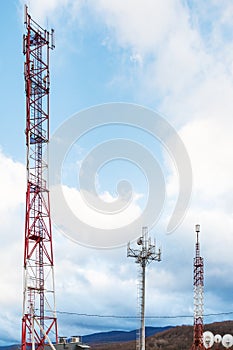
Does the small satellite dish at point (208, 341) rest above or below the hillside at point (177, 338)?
below

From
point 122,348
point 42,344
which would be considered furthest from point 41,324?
point 122,348

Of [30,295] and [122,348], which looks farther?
[122,348]

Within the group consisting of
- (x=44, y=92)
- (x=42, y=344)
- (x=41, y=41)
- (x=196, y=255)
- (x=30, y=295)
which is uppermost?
(x=41, y=41)

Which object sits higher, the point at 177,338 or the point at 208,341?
the point at 177,338

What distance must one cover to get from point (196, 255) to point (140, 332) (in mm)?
23068

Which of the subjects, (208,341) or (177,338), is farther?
(177,338)

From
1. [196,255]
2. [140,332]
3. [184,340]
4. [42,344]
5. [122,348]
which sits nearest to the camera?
[42,344]

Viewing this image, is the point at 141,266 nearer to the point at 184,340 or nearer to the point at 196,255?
the point at 196,255

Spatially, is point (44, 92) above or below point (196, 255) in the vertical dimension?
above

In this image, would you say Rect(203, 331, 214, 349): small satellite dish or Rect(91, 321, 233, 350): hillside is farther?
Rect(91, 321, 233, 350): hillside

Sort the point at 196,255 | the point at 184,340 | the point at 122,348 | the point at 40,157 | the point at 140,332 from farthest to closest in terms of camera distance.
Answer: the point at 122,348, the point at 184,340, the point at 196,255, the point at 140,332, the point at 40,157

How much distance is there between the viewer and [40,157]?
185ft

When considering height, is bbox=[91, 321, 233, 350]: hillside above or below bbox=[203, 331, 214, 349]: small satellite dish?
above

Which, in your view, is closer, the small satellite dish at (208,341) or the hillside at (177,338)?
the small satellite dish at (208,341)
